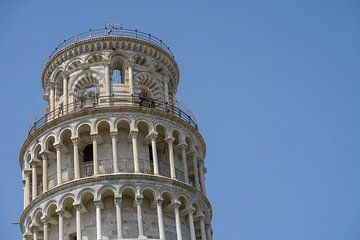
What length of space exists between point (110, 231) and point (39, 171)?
681cm

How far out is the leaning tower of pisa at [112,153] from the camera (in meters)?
42.2

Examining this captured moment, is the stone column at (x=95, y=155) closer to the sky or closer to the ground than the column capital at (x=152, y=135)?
closer to the ground

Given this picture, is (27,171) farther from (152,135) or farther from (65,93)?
(152,135)

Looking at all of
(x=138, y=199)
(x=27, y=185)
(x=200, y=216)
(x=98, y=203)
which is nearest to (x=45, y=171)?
(x=27, y=185)

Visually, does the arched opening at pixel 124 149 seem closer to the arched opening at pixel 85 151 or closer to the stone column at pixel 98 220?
the arched opening at pixel 85 151

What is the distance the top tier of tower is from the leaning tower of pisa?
2.4 inches

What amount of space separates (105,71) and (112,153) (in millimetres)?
6258

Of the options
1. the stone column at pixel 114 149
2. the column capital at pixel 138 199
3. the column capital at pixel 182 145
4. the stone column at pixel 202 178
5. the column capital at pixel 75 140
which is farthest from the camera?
the stone column at pixel 202 178

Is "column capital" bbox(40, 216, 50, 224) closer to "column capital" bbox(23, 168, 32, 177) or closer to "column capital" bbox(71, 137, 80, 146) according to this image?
"column capital" bbox(23, 168, 32, 177)

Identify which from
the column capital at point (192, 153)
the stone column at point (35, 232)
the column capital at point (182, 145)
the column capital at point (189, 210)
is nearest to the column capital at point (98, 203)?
the stone column at point (35, 232)

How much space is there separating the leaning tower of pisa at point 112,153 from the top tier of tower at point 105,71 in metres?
0.06

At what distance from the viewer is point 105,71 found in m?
Result: 47.6

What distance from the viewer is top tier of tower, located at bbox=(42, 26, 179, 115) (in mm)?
47469

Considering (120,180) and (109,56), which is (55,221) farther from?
(109,56)
